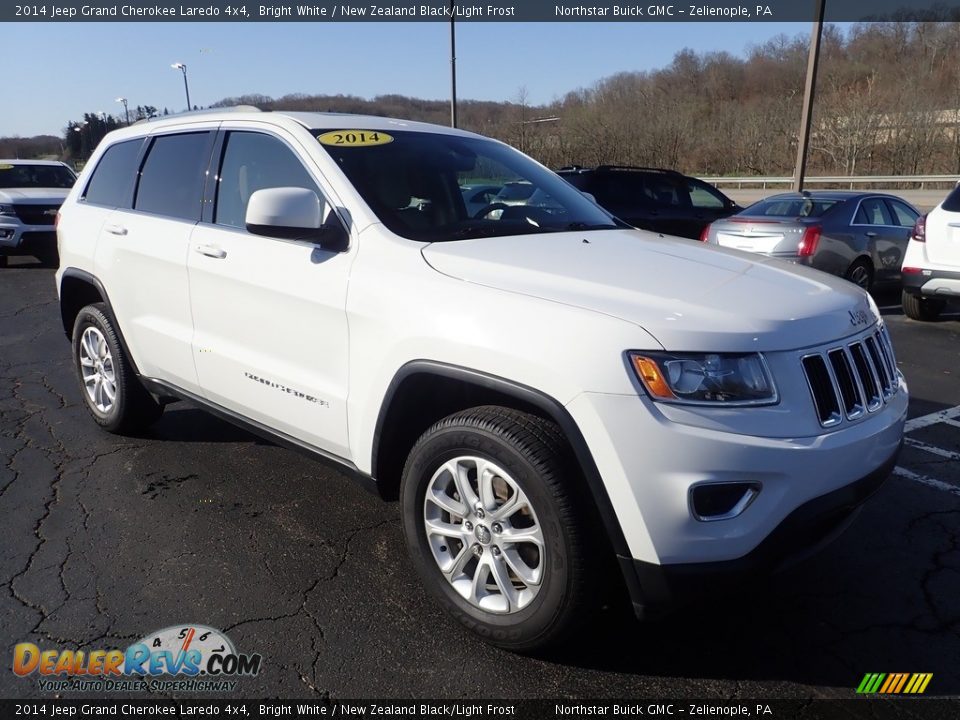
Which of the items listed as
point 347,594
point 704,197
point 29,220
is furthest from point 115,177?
point 704,197

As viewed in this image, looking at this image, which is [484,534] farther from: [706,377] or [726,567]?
[706,377]

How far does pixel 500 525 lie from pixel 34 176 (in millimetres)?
14916

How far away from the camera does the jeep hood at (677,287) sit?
2.33m

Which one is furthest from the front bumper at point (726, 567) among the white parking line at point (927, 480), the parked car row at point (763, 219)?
the white parking line at point (927, 480)

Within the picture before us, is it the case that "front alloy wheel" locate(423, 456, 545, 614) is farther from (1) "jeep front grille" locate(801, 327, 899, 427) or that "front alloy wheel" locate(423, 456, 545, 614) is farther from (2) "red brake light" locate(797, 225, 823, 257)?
(2) "red brake light" locate(797, 225, 823, 257)

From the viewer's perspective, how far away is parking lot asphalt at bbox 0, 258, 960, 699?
2.58 meters

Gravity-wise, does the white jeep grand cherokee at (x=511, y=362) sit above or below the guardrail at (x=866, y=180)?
above

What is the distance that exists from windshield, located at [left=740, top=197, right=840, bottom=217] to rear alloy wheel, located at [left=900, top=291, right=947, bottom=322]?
55.2 inches

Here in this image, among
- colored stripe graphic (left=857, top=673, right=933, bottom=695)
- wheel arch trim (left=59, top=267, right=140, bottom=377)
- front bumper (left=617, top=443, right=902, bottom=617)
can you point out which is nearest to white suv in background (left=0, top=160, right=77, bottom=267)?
wheel arch trim (left=59, top=267, right=140, bottom=377)

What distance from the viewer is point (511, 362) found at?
2443mm

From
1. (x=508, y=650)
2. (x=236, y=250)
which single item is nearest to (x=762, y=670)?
(x=508, y=650)

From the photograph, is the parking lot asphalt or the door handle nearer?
the parking lot asphalt

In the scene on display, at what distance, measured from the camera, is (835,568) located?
327 centimetres

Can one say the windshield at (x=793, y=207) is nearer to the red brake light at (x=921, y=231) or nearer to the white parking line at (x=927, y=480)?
the red brake light at (x=921, y=231)
